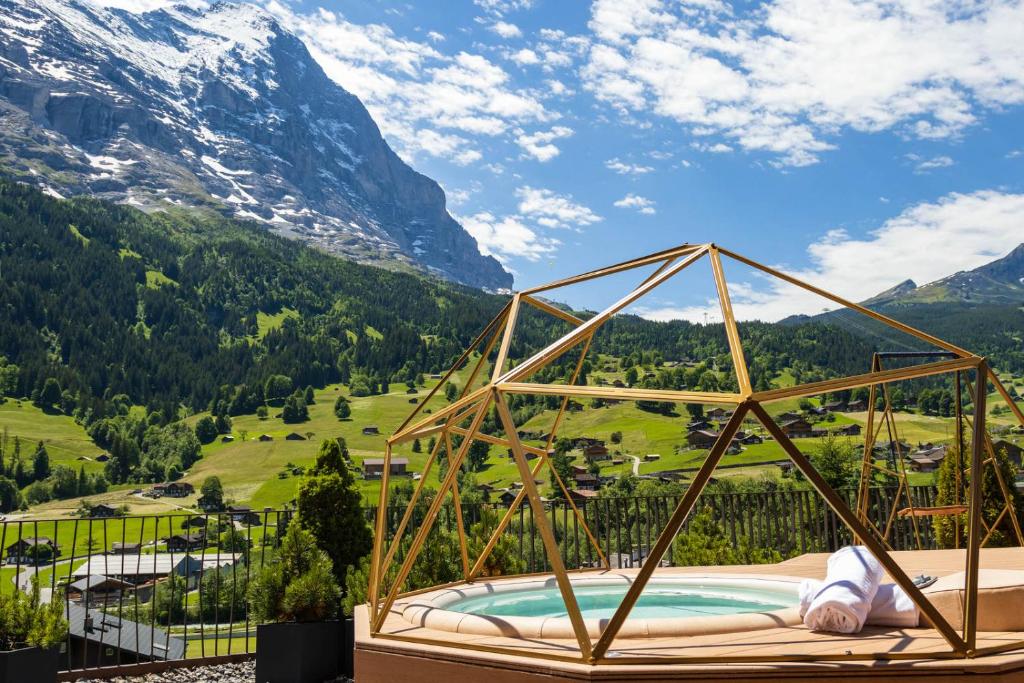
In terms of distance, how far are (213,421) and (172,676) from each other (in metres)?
164

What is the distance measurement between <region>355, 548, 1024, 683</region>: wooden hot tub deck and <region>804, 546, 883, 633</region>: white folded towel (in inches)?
4.6

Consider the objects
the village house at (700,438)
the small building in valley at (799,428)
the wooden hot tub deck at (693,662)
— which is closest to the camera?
the wooden hot tub deck at (693,662)

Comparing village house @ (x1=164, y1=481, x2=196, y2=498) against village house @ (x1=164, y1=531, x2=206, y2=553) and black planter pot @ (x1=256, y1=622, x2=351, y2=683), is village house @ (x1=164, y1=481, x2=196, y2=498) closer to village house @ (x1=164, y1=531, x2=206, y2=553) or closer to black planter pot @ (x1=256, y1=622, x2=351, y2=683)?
village house @ (x1=164, y1=531, x2=206, y2=553)

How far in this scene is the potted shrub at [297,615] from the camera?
948cm

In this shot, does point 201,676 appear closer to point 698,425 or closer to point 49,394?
point 698,425

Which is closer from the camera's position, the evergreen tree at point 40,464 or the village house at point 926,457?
the village house at point 926,457

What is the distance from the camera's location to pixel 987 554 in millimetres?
9180

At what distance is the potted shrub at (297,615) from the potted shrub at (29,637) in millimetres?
2153

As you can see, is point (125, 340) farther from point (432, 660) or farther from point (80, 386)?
point (432, 660)

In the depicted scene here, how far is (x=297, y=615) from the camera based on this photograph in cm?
982

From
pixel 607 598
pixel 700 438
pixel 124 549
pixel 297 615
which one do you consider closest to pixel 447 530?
pixel 297 615

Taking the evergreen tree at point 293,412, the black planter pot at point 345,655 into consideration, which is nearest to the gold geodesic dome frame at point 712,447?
the black planter pot at point 345,655

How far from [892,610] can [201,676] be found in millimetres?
8633

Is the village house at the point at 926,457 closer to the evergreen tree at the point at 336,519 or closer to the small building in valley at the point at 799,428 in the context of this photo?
the small building in valley at the point at 799,428
